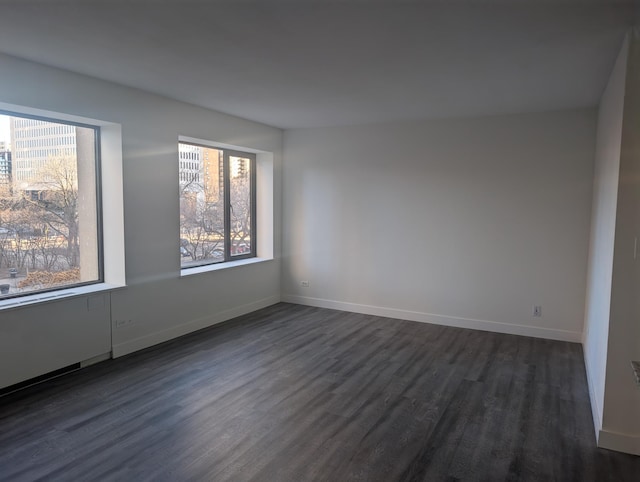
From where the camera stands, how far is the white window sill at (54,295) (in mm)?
3320

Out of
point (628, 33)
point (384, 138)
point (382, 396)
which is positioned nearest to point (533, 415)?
point (382, 396)

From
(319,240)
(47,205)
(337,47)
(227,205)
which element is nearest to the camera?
(337,47)

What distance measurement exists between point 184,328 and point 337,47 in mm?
3383

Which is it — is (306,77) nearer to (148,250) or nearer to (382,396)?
(148,250)

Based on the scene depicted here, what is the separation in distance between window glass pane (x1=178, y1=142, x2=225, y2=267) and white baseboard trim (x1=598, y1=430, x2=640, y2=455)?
420 centimetres

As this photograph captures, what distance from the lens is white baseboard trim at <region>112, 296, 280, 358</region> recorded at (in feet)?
13.7

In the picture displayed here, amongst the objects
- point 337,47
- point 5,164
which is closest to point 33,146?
point 5,164

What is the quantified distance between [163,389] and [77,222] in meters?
1.75

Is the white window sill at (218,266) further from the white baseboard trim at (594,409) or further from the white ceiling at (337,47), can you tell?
the white baseboard trim at (594,409)

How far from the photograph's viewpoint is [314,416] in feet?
9.95

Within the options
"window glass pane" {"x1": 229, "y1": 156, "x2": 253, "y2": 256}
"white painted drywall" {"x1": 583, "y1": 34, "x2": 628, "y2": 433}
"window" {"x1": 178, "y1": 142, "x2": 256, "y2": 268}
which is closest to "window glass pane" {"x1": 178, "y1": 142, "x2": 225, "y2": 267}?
"window" {"x1": 178, "y1": 142, "x2": 256, "y2": 268}

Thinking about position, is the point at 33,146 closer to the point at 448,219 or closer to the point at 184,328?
the point at 184,328

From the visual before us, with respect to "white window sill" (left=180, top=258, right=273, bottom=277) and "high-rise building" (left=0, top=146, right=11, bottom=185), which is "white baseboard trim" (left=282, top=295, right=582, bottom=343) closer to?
"white window sill" (left=180, top=258, right=273, bottom=277)

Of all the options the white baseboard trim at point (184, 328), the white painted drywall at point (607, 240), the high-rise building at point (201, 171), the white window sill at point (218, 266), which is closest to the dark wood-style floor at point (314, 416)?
the white baseboard trim at point (184, 328)
